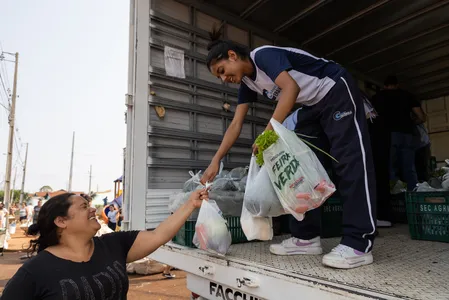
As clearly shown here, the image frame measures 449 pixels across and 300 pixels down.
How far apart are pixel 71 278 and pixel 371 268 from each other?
141 centimetres

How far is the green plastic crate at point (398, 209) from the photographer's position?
3523 mm

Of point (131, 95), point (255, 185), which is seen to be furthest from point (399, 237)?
point (131, 95)

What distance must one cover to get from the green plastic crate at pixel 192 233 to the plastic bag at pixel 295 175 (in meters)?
0.85

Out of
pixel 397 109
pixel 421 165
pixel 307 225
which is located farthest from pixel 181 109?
pixel 421 165

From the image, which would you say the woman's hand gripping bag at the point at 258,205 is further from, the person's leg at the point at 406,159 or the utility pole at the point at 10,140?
the utility pole at the point at 10,140

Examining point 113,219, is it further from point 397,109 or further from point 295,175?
point 295,175

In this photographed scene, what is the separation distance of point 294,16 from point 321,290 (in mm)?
3377

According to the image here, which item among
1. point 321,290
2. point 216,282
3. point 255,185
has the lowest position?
point 216,282

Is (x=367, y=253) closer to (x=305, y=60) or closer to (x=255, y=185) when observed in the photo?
(x=255, y=185)

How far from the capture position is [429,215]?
7.70ft

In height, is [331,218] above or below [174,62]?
below

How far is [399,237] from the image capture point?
2537 millimetres

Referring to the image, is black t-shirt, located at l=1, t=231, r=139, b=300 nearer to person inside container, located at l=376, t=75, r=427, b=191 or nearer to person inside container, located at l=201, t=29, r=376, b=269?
person inside container, located at l=201, t=29, r=376, b=269

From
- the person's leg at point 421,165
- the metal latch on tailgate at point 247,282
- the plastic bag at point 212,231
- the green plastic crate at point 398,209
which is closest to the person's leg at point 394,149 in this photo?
the green plastic crate at point 398,209
